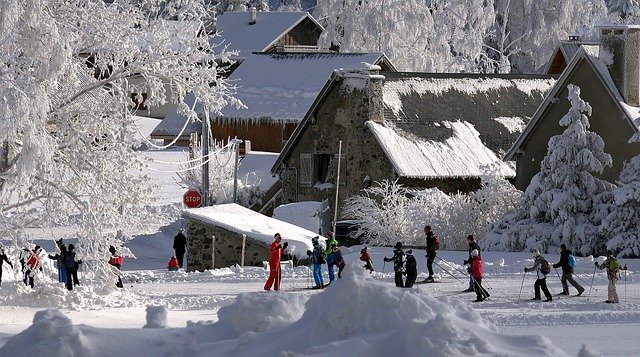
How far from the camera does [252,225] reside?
128 ft

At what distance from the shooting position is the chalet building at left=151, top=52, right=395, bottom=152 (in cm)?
6638

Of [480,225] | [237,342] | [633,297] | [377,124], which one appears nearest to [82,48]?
[633,297]

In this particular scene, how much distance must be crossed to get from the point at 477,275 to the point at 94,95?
26.4ft

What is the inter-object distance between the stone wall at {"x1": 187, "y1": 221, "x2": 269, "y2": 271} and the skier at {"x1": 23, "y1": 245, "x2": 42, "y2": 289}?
1017 cm

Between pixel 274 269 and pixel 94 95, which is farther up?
pixel 94 95

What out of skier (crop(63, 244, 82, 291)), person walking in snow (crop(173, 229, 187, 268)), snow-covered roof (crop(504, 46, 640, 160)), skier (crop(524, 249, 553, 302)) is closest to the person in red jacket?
skier (crop(63, 244, 82, 291))

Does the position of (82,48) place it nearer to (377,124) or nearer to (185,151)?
(377,124)

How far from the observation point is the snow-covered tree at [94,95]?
2534 cm

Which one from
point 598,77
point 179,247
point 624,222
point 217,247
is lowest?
point 179,247

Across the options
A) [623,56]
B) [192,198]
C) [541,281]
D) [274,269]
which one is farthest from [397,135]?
[541,281]

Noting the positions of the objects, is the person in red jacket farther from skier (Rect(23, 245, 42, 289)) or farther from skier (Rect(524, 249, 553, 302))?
skier (Rect(524, 249, 553, 302))

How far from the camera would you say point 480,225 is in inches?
1586

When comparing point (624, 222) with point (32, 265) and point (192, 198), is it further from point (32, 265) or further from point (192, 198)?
point (32, 265)

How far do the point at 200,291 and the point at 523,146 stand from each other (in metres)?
17.4
